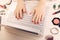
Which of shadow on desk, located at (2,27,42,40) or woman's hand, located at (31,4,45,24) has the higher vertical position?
woman's hand, located at (31,4,45,24)

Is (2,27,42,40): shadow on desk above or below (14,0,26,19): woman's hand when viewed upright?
below

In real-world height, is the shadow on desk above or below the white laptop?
below

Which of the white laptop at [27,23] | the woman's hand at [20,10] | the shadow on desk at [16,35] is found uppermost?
A: the woman's hand at [20,10]

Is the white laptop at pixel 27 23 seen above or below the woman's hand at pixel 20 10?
below

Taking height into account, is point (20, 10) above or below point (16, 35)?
above

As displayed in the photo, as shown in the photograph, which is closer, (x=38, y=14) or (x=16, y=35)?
(x=38, y=14)

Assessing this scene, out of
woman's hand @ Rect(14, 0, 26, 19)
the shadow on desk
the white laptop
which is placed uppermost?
woman's hand @ Rect(14, 0, 26, 19)

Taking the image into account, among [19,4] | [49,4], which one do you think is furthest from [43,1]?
[19,4]

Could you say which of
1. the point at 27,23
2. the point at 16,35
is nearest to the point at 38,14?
the point at 27,23

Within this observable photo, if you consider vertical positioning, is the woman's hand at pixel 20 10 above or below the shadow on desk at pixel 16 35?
above

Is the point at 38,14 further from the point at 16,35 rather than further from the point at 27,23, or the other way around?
the point at 16,35

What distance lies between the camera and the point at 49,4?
0.72 m

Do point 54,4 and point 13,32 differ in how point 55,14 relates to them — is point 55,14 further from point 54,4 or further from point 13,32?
point 13,32

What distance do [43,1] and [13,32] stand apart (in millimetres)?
283
